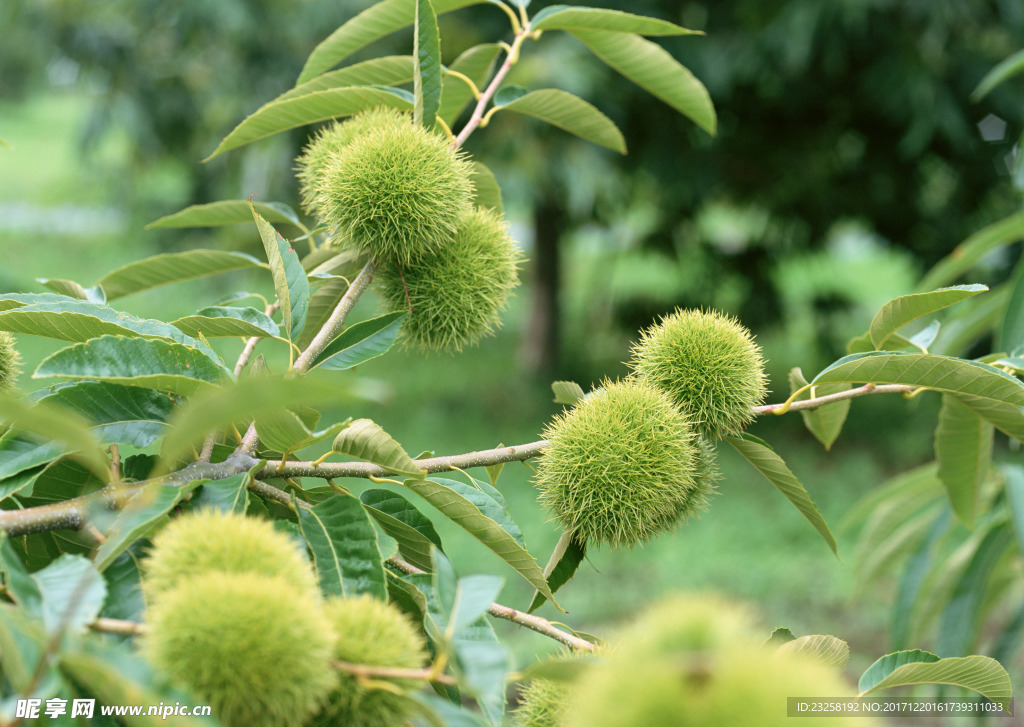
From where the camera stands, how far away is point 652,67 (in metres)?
1.21

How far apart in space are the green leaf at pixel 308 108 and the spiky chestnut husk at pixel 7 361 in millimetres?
304

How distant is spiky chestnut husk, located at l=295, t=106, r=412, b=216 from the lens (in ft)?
3.14

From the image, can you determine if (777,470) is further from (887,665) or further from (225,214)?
(225,214)

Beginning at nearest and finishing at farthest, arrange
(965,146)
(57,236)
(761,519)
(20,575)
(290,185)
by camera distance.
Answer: (20,575)
(761,519)
(965,146)
(290,185)
(57,236)

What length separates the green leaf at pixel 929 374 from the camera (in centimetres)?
84

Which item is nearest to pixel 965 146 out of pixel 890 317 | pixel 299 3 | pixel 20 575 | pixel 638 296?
pixel 638 296

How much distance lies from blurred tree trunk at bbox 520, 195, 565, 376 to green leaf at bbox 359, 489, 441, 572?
5900mm

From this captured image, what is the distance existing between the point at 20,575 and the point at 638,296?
20.8ft

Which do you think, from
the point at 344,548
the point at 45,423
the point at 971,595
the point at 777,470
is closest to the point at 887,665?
the point at 777,470

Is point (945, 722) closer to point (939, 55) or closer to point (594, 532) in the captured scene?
point (594, 532)

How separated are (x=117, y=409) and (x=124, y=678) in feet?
1.17

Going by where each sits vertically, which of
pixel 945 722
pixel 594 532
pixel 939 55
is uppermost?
pixel 939 55

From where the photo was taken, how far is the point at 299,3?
5.46 m

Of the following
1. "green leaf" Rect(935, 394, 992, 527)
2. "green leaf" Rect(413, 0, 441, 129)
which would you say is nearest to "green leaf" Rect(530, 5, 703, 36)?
"green leaf" Rect(413, 0, 441, 129)
